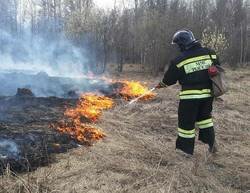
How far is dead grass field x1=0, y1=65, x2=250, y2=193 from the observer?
5.08 metres

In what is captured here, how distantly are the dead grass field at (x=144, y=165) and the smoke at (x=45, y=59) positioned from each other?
12811 millimetres

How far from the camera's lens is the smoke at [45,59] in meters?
22.8

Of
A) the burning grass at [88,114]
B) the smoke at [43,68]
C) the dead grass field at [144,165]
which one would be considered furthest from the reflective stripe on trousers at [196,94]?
the smoke at [43,68]

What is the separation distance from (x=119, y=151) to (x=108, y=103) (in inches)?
169

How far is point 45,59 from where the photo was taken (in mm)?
26031

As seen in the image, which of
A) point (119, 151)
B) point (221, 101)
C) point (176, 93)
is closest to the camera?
point (119, 151)

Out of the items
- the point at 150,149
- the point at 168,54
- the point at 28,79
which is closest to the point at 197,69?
the point at 150,149

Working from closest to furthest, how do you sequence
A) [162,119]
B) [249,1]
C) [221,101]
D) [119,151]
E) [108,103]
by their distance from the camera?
[119,151] → [162,119] → [108,103] → [221,101] → [249,1]

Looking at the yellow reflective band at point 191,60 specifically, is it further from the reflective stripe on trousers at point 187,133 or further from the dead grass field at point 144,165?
the dead grass field at point 144,165

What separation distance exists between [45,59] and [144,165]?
69.0 ft

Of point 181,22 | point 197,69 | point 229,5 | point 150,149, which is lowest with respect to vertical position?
point 150,149

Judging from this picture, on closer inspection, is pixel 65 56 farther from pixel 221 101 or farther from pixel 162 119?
pixel 162 119

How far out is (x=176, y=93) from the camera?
1333 cm

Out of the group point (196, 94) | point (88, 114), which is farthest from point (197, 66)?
point (88, 114)
